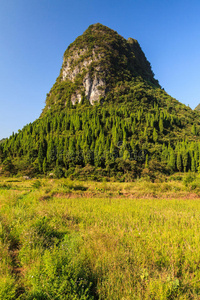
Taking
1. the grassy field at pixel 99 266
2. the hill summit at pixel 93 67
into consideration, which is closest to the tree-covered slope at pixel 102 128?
the hill summit at pixel 93 67

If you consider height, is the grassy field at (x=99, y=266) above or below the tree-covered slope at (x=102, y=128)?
below

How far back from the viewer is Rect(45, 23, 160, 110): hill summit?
99.6m

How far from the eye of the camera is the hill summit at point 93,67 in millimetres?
99562

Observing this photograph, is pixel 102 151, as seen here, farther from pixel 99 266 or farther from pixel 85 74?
pixel 85 74

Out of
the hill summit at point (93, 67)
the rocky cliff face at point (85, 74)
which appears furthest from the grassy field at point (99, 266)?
the rocky cliff face at point (85, 74)

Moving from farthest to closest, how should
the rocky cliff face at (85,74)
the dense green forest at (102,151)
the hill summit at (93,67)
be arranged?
the hill summit at (93,67), the rocky cliff face at (85,74), the dense green forest at (102,151)

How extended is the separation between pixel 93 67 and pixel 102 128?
66911 millimetres

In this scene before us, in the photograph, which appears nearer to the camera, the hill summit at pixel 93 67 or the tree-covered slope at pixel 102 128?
the tree-covered slope at pixel 102 128

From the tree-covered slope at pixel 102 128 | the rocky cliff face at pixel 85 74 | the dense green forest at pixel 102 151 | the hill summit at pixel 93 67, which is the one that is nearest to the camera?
the dense green forest at pixel 102 151

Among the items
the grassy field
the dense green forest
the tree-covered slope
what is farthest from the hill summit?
the grassy field

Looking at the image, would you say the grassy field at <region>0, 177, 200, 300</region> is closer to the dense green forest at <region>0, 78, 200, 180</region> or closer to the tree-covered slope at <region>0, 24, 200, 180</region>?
the dense green forest at <region>0, 78, 200, 180</region>

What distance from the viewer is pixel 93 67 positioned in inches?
4176

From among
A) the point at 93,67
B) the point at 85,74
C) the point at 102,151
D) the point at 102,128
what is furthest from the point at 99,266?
the point at 93,67

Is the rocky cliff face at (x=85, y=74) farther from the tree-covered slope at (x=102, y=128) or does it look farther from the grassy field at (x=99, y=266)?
the grassy field at (x=99, y=266)
